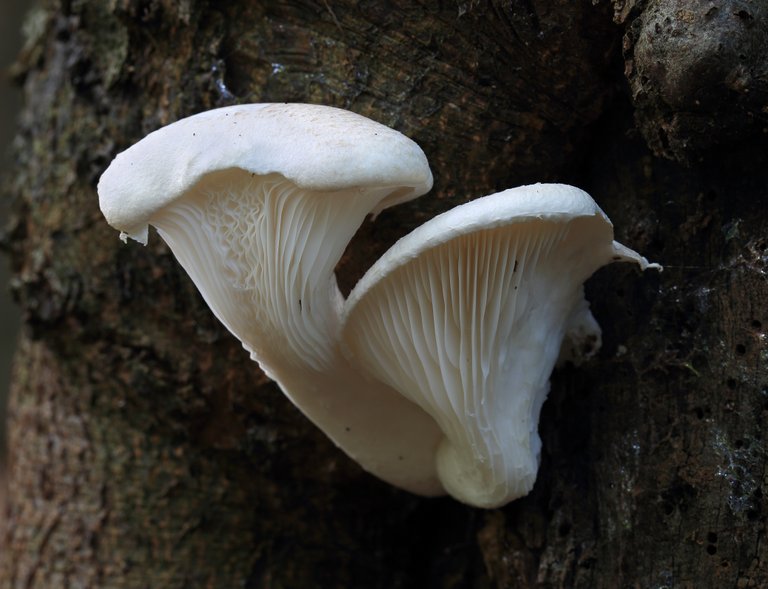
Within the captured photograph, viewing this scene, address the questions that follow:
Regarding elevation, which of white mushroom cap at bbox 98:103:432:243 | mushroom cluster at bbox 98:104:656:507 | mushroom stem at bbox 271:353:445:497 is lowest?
mushroom stem at bbox 271:353:445:497

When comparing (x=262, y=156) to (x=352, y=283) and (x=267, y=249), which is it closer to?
(x=267, y=249)

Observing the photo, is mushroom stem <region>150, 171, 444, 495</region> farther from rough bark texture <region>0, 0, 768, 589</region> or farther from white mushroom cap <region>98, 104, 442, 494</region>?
rough bark texture <region>0, 0, 768, 589</region>

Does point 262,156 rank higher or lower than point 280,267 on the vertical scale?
higher

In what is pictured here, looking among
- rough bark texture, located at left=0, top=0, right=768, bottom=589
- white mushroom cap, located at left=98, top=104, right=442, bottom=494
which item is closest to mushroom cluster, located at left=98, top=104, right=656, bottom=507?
white mushroom cap, located at left=98, top=104, right=442, bottom=494

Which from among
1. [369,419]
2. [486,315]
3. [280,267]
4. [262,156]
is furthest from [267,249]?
[369,419]

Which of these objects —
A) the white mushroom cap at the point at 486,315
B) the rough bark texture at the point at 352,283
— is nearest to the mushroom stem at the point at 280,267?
the white mushroom cap at the point at 486,315

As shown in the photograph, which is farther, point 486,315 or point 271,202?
point 486,315

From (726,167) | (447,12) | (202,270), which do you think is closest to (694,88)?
(726,167)
